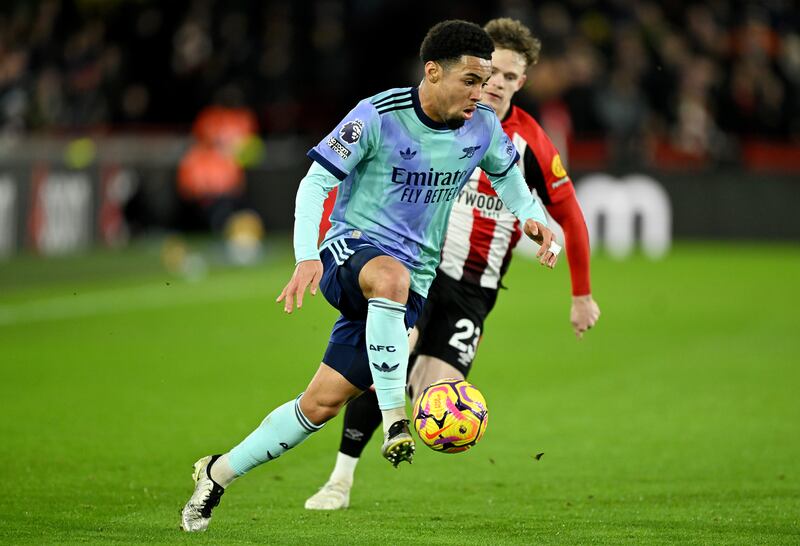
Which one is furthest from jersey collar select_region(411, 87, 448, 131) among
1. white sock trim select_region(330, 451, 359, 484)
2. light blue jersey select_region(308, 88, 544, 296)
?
white sock trim select_region(330, 451, 359, 484)

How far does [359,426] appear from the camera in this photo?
735cm

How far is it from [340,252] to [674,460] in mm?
3219

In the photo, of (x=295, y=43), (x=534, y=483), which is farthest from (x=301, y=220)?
(x=295, y=43)

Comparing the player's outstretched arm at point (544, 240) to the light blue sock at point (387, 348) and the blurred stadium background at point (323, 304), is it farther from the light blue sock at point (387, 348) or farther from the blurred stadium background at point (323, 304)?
the blurred stadium background at point (323, 304)

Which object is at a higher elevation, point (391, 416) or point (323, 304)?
point (391, 416)

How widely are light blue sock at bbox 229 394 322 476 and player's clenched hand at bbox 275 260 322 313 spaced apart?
0.74 m

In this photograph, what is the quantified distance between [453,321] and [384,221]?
127 cm

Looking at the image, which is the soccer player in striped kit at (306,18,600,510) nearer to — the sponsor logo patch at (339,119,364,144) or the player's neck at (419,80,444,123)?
the player's neck at (419,80,444,123)

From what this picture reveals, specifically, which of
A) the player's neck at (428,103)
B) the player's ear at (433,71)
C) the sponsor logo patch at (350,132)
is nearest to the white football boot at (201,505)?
the sponsor logo patch at (350,132)

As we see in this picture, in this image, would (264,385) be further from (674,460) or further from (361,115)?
(361,115)

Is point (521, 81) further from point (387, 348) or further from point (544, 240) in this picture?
point (387, 348)

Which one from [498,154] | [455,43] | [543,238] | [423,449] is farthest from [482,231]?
[423,449]

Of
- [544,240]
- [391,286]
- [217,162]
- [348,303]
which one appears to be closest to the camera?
[391,286]

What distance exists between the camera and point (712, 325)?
1511 centimetres
